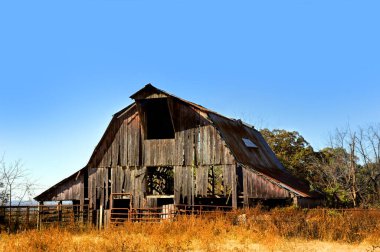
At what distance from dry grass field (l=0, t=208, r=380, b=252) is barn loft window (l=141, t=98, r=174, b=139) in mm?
9460

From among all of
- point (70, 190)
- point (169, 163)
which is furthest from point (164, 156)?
point (70, 190)

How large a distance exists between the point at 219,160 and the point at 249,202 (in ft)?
9.96

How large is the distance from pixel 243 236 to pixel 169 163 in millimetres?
10447

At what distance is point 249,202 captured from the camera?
25234mm

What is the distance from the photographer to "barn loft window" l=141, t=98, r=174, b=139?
28.1 metres

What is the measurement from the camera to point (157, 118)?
103 ft

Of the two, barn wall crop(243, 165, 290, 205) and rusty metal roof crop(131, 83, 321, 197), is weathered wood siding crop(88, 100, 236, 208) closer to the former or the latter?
rusty metal roof crop(131, 83, 321, 197)

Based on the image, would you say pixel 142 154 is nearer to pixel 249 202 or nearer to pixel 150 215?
pixel 150 215

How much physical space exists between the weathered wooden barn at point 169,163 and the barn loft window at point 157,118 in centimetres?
7

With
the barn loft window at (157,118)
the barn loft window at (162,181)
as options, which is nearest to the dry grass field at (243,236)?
the barn loft window at (157,118)

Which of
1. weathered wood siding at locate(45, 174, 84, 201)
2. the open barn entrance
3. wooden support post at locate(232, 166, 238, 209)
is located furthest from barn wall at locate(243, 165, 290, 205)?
weathered wood siding at locate(45, 174, 84, 201)

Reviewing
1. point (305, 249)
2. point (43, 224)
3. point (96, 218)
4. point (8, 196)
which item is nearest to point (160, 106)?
point (96, 218)

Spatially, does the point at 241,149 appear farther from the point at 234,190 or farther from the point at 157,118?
the point at 157,118

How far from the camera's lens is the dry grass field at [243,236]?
1539cm
